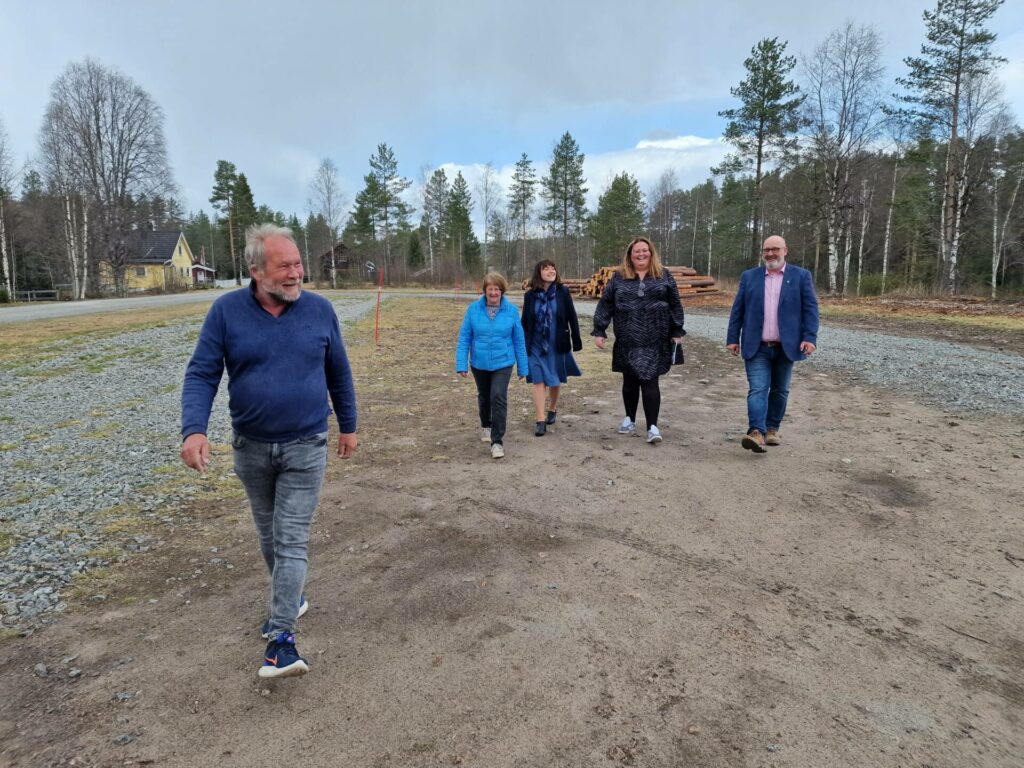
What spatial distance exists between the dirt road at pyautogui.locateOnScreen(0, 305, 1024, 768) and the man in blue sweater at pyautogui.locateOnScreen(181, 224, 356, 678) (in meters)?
0.44

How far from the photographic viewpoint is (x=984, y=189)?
105 feet

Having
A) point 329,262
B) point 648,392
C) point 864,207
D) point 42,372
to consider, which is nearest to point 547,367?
point 648,392

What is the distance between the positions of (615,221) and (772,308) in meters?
50.7

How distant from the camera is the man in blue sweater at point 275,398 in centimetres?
251

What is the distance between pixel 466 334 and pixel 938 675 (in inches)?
179

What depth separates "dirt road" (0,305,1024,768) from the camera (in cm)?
215

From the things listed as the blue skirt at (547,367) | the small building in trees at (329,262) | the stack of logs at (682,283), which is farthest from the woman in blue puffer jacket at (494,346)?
the small building in trees at (329,262)

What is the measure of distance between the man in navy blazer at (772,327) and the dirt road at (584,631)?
0.69 metres

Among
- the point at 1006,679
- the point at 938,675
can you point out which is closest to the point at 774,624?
the point at 938,675

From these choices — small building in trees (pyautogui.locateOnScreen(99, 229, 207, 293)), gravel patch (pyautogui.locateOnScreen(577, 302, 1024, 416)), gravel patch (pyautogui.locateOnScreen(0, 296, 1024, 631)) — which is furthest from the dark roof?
gravel patch (pyautogui.locateOnScreen(577, 302, 1024, 416))

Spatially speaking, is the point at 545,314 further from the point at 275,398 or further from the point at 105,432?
the point at 105,432

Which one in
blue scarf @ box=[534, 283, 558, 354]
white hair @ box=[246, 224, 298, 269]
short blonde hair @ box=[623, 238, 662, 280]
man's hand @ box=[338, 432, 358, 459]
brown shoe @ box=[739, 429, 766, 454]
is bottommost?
brown shoe @ box=[739, 429, 766, 454]

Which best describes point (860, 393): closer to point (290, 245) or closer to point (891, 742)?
point (891, 742)

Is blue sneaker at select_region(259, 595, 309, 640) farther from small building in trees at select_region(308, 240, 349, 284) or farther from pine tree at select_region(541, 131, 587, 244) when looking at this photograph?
small building in trees at select_region(308, 240, 349, 284)
